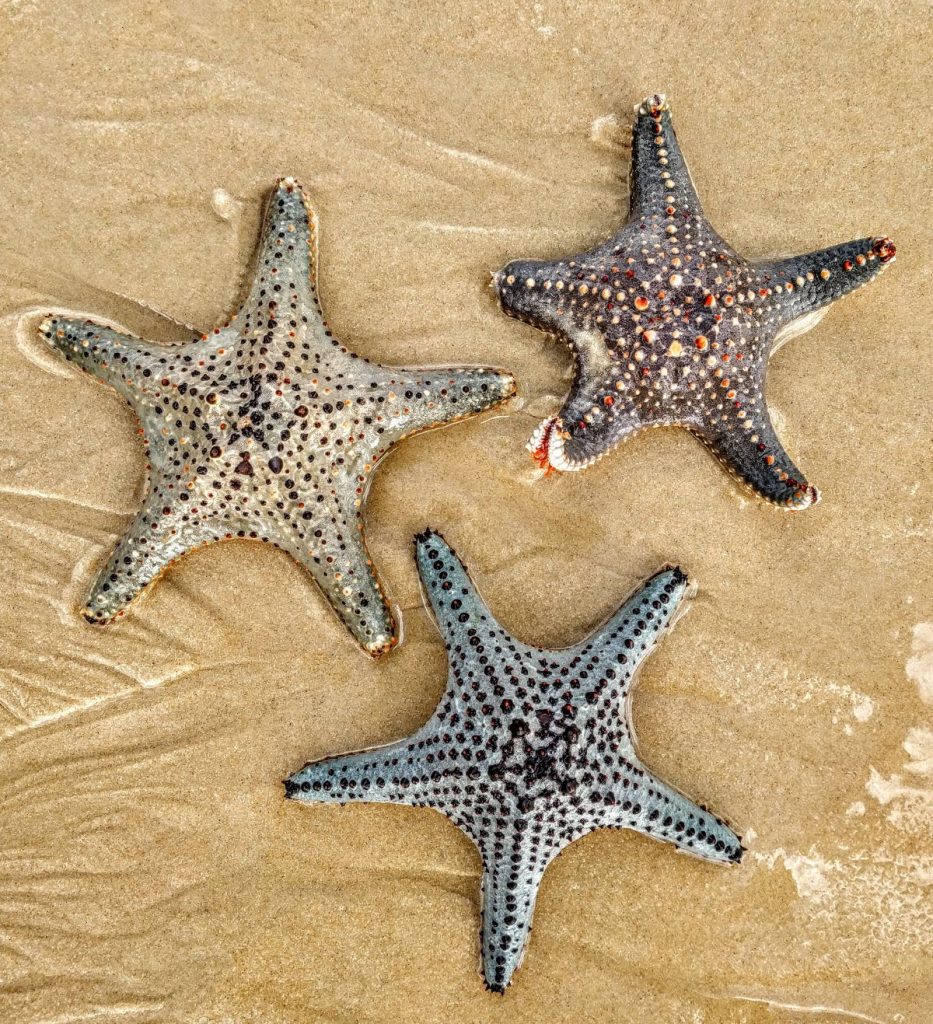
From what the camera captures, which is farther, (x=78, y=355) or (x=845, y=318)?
(x=845, y=318)

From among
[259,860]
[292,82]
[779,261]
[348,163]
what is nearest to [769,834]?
[259,860]

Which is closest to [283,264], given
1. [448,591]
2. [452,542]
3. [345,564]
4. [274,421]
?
[274,421]

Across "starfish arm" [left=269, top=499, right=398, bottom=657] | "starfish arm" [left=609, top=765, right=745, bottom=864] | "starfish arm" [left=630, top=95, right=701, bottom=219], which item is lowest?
"starfish arm" [left=609, top=765, right=745, bottom=864]

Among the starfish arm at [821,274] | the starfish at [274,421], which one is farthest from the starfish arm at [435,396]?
the starfish arm at [821,274]

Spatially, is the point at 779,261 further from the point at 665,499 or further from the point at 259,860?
the point at 259,860

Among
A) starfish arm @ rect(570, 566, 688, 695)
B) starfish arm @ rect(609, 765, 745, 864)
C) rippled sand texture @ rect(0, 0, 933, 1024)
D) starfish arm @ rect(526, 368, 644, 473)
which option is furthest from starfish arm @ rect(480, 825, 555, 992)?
starfish arm @ rect(526, 368, 644, 473)

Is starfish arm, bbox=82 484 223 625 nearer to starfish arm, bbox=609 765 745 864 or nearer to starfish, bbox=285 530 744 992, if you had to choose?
starfish, bbox=285 530 744 992
